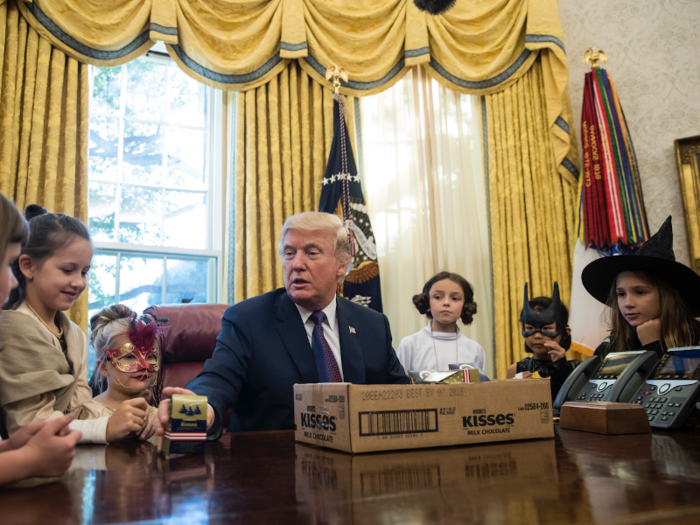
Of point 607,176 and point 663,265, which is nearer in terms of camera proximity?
point 663,265

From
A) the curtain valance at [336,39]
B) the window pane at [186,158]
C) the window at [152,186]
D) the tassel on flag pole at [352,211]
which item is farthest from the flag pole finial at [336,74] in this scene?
the window pane at [186,158]

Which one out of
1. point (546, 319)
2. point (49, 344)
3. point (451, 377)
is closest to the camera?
point (451, 377)

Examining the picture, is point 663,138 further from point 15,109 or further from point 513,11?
point 15,109

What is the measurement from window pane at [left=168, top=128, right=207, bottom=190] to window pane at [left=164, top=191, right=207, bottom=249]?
0.08 metres

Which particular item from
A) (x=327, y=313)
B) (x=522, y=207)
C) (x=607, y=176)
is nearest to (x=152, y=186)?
(x=327, y=313)

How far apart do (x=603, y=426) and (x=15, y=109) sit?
3290 millimetres

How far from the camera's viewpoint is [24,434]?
0.69 meters

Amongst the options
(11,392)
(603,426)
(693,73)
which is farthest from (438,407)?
(693,73)

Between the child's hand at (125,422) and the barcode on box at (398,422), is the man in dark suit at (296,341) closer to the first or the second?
the child's hand at (125,422)

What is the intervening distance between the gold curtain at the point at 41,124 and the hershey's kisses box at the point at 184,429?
245 cm

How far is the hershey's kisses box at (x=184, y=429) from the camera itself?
0.90m

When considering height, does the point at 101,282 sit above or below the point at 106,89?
below

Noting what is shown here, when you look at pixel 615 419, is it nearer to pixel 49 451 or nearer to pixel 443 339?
pixel 49 451

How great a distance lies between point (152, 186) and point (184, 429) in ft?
10.2
